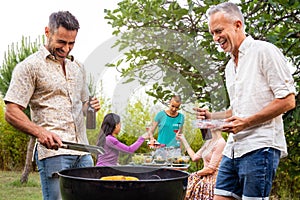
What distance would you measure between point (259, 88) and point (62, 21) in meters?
1.09

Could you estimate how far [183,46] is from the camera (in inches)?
101

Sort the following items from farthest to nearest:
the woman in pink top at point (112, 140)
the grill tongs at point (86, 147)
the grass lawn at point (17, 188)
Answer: the grass lawn at point (17, 188) → the grill tongs at point (86, 147) → the woman in pink top at point (112, 140)

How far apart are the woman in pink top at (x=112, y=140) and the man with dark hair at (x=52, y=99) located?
20cm

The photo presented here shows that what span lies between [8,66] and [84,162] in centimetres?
732

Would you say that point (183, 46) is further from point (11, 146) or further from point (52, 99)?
point (11, 146)

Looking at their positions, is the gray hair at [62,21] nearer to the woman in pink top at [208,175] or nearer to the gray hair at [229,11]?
the gray hair at [229,11]

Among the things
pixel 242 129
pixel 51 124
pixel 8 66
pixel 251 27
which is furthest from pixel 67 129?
pixel 8 66

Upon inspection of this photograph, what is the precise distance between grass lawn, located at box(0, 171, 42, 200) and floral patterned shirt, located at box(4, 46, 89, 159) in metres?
4.97

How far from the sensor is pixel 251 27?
3.81m

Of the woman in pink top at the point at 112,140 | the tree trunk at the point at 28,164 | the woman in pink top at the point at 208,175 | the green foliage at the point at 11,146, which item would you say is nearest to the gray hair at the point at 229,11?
the woman in pink top at the point at 112,140

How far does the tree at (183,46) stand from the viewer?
7.98ft

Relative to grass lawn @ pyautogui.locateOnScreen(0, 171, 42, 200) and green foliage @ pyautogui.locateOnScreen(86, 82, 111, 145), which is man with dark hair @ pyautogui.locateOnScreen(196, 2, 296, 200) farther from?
grass lawn @ pyautogui.locateOnScreen(0, 171, 42, 200)

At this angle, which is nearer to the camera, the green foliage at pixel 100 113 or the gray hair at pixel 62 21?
the green foliage at pixel 100 113

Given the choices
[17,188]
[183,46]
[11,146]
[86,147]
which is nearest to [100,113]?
[86,147]
